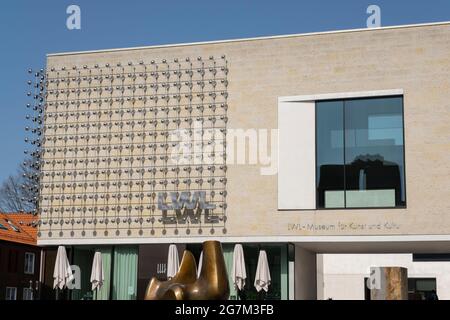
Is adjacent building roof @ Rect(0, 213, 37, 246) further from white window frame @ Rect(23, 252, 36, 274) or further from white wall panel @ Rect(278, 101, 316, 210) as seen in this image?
white wall panel @ Rect(278, 101, 316, 210)

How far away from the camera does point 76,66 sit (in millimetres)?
33125

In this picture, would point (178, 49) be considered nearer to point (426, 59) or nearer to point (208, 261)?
point (426, 59)

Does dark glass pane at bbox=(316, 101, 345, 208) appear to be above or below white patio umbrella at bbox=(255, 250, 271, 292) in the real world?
above

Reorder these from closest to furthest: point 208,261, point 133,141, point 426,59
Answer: point 208,261 < point 426,59 < point 133,141

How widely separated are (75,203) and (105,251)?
247 cm

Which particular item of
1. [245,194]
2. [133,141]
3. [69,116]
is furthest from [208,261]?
[69,116]

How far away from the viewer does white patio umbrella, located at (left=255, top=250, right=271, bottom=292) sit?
2967 centimetres

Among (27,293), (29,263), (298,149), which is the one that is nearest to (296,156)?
(298,149)

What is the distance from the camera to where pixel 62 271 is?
31.8 meters

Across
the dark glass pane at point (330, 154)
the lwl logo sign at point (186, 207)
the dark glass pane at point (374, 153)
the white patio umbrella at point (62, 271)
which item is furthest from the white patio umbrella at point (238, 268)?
the white patio umbrella at point (62, 271)

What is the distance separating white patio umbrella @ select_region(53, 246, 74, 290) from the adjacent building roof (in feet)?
41.4

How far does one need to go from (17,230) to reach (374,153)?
26.6m

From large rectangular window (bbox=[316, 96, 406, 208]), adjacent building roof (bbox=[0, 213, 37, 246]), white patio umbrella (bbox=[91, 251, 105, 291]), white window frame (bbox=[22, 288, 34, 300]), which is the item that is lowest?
white window frame (bbox=[22, 288, 34, 300])

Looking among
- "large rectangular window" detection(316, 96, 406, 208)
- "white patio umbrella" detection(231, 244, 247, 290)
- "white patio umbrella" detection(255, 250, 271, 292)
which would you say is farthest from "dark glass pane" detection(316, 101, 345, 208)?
"white patio umbrella" detection(231, 244, 247, 290)
